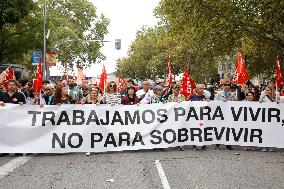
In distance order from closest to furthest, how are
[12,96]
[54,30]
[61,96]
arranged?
[12,96] → [61,96] → [54,30]

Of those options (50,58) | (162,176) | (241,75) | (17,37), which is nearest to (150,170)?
(162,176)

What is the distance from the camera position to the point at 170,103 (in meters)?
13.0

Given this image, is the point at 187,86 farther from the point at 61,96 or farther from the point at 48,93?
the point at 61,96

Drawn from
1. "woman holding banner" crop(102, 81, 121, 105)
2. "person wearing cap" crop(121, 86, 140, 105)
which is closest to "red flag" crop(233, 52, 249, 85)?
"woman holding banner" crop(102, 81, 121, 105)

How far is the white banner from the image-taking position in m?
12.1

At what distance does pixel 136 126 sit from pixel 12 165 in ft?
10.3

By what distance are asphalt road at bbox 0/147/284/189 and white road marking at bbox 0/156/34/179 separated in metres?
0.08

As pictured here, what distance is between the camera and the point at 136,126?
12688 mm

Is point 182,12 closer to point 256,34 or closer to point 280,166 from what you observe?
point 256,34

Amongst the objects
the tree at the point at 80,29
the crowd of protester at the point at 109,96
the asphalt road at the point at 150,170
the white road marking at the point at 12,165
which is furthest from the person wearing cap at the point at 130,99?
the tree at the point at 80,29

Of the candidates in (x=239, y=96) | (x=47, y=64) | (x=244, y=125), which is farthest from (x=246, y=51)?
(x=244, y=125)

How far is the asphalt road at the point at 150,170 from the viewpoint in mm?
8539

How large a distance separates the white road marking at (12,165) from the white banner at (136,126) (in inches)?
16.9

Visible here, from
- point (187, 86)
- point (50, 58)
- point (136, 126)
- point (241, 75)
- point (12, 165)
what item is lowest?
point (12, 165)
